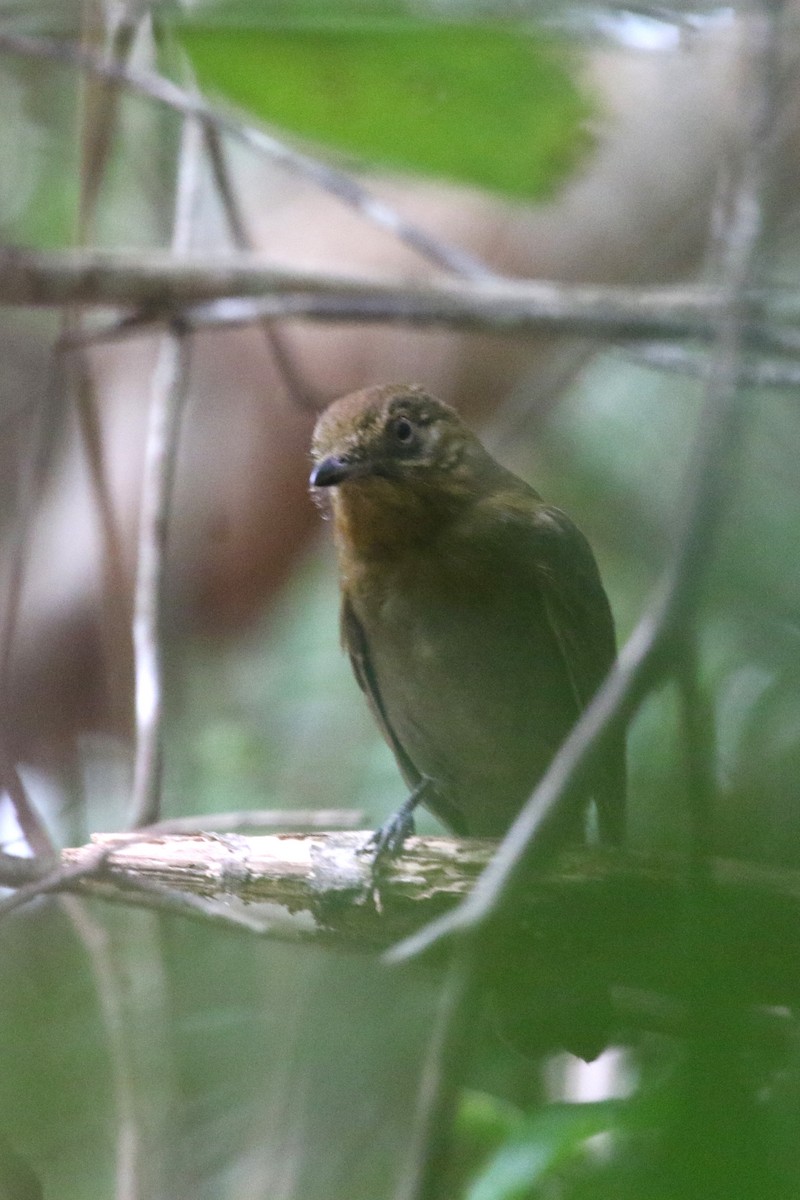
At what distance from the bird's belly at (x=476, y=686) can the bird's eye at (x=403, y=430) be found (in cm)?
34

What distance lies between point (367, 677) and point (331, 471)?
76 centimetres

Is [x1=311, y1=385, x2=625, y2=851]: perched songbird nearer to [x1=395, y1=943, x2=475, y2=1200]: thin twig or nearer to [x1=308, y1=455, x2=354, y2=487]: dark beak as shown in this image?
[x1=308, y1=455, x2=354, y2=487]: dark beak

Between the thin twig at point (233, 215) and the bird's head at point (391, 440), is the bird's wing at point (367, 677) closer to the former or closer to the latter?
the bird's head at point (391, 440)

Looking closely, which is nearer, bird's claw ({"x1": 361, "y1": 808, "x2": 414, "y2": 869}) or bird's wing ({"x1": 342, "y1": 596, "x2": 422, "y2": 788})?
bird's claw ({"x1": 361, "y1": 808, "x2": 414, "y2": 869})

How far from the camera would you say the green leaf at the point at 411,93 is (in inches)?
127

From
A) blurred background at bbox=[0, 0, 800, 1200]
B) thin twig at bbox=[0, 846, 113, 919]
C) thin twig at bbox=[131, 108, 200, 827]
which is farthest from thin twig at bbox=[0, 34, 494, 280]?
thin twig at bbox=[0, 846, 113, 919]

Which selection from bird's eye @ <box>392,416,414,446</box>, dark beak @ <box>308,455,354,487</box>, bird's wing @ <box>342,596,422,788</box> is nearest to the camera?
dark beak @ <box>308,455,354,487</box>

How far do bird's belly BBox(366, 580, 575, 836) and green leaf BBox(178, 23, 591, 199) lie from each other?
1.17m

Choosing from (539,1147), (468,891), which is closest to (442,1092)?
(539,1147)

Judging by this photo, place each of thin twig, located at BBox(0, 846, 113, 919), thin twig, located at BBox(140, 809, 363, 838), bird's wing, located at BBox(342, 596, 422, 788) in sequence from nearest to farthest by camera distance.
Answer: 1. thin twig, located at BBox(0, 846, 113, 919)
2. thin twig, located at BBox(140, 809, 363, 838)
3. bird's wing, located at BBox(342, 596, 422, 788)

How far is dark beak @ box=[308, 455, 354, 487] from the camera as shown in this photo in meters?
2.79

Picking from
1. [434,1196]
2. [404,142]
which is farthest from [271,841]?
[404,142]

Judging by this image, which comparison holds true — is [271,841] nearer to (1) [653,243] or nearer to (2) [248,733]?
(2) [248,733]

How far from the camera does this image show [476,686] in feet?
10.3
